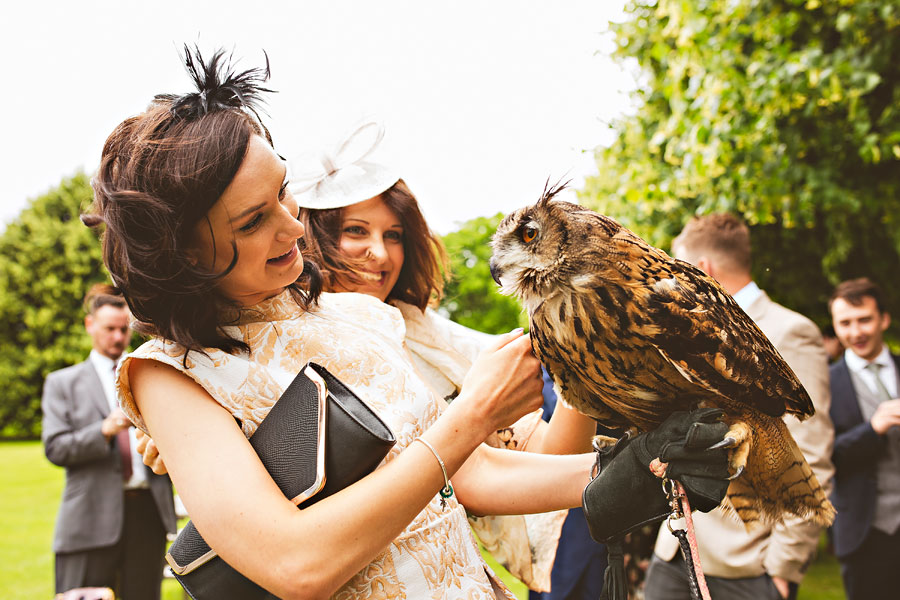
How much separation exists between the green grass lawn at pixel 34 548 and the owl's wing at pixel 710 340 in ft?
21.1

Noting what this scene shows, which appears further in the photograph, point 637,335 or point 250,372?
point 637,335

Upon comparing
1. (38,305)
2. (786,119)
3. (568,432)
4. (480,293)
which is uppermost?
(786,119)

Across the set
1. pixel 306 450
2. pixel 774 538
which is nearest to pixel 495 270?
pixel 306 450

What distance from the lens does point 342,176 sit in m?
2.33

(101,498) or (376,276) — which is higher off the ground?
(376,276)

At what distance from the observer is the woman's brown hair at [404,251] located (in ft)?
7.45

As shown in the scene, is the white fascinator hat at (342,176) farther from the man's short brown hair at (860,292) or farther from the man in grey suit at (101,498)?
the man's short brown hair at (860,292)

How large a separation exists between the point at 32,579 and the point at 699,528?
839 cm

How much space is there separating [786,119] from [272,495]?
203 inches

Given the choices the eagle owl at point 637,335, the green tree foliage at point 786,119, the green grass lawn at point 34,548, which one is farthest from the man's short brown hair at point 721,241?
the green grass lawn at point 34,548

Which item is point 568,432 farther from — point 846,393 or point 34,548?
point 34,548

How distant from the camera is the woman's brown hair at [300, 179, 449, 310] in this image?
2.27 m

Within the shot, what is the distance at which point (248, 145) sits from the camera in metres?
1.34

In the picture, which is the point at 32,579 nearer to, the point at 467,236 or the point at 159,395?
the point at 467,236
